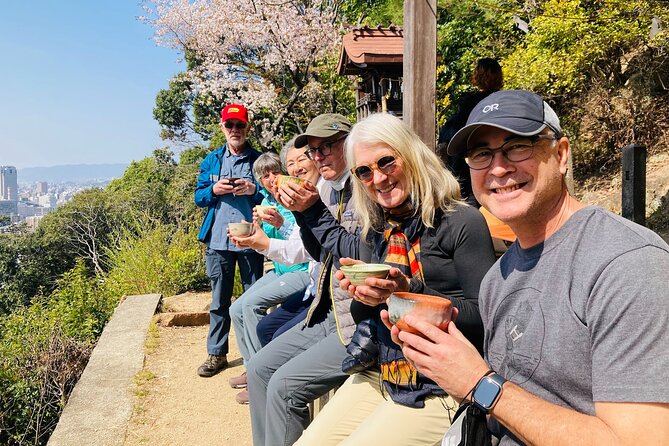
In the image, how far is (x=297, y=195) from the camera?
2.41 meters

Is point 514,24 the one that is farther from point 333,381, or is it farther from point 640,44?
point 333,381

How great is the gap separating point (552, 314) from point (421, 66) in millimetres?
2095

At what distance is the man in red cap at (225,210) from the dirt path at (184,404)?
0.25m

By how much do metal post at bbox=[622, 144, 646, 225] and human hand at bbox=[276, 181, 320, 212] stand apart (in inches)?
79.0

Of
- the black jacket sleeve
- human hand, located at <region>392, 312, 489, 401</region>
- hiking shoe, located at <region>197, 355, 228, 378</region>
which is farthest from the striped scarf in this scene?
hiking shoe, located at <region>197, 355, 228, 378</region>

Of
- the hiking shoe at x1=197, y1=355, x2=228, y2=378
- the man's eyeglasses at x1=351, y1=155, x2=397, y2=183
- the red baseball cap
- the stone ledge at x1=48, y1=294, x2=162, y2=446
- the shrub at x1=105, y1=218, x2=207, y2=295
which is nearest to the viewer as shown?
the man's eyeglasses at x1=351, y1=155, x2=397, y2=183

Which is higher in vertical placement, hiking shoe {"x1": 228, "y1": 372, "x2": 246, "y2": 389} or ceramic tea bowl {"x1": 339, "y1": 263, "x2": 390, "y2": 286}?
ceramic tea bowl {"x1": 339, "y1": 263, "x2": 390, "y2": 286}

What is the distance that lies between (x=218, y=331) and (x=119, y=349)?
1256 millimetres

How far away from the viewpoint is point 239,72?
50.8 feet

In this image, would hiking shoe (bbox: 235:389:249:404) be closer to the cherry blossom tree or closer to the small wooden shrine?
the small wooden shrine

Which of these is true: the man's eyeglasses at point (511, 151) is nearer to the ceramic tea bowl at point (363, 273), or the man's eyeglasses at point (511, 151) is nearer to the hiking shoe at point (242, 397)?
the ceramic tea bowl at point (363, 273)

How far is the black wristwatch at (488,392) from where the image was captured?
119 cm

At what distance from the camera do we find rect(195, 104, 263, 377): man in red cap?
421 centimetres

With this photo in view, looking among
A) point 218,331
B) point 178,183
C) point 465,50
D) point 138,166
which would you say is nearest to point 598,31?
point 465,50
